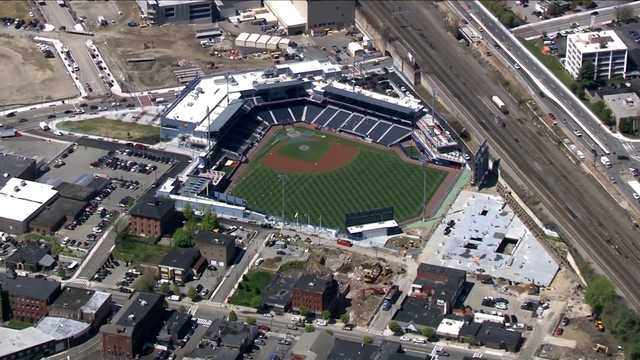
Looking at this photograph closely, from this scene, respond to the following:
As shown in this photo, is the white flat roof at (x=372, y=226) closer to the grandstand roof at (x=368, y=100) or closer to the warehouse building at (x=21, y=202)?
the grandstand roof at (x=368, y=100)

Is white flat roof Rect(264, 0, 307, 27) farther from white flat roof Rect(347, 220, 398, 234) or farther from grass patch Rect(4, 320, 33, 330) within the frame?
grass patch Rect(4, 320, 33, 330)

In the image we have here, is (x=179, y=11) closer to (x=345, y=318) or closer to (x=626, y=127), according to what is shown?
(x=626, y=127)

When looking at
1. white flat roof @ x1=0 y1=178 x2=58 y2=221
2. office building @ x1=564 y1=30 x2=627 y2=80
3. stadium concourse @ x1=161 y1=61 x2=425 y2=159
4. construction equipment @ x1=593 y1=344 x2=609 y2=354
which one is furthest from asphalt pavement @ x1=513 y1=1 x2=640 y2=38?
construction equipment @ x1=593 y1=344 x2=609 y2=354

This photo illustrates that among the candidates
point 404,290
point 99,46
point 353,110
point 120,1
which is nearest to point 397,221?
point 404,290

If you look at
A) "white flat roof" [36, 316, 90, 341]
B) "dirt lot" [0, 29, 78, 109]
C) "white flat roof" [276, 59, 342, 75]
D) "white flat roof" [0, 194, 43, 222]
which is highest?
"white flat roof" [276, 59, 342, 75]

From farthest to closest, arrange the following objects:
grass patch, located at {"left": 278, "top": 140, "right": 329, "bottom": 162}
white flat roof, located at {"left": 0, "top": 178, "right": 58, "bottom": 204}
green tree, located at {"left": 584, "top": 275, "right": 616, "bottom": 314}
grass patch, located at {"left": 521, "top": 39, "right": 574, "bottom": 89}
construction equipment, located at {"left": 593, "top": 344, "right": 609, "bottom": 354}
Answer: grass patch, located at {"left": 521, "top": 39, "right": 574, "bottom": 89} → grass patch, located at {"left": 278, "top": 140, "right": 329, "bottom": 162} → white flat roof, located at {"left": 0, "top": 178, "right": 58, "bottom": 204} → green tree, located at {"left": 584, "top": 275, "right": 616, "bottom": 314} → construction equipment, located at {"left": 593, "top": 344, "right": 609, "bottom": 354}

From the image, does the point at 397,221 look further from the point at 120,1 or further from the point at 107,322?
the point at 120,1

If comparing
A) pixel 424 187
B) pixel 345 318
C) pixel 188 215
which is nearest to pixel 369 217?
pixel 424 187
